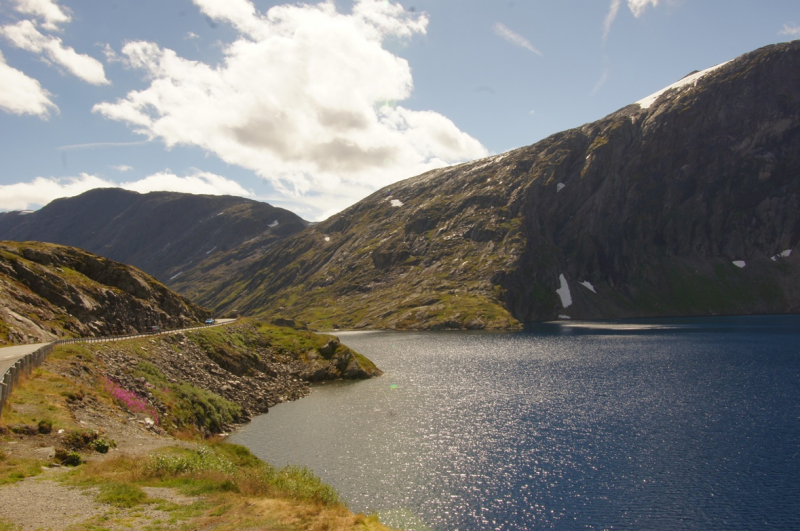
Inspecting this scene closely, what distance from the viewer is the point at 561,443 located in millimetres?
54375

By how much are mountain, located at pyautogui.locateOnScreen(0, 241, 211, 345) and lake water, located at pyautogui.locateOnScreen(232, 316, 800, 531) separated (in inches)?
1199

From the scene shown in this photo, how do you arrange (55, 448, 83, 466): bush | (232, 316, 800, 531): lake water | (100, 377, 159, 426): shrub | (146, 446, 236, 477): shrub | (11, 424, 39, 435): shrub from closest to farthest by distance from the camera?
1. (55, 448, 83, 466): bush
2. (146, 446, 236, 477): shrub
3. (11, 424, 39, 435): shrub
4. (232, 316, 800, 531): lake water
5. (100, 377, 159, 426): shrub

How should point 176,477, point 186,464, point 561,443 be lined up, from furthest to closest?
1. point 561,443
2. point 186,464
3. point 176,477

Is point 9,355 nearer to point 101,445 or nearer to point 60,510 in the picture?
point 101,445

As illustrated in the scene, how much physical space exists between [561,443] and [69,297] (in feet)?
246

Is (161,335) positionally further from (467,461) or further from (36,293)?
(467,461)

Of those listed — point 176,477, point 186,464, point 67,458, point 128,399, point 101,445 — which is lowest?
point 128,399

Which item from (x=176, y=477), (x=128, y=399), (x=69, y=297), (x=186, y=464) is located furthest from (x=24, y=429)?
(x=69, y=297)

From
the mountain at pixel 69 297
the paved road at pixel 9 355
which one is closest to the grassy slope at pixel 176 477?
the paved road at pixel 9 355

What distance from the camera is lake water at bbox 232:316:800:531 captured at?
38344 millimetres

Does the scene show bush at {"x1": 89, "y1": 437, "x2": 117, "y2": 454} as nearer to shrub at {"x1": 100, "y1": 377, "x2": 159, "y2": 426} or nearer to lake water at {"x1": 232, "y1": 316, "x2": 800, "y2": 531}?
shrub at {"x1": 100, "y1": 377, "x2": 159, "y2": 426}

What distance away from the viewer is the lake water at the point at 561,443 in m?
38.3

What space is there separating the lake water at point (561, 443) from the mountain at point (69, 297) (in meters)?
30.5

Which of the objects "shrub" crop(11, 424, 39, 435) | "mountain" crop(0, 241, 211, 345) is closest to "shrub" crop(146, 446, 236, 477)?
"shrub" crop(11, 424, 39, 435)
